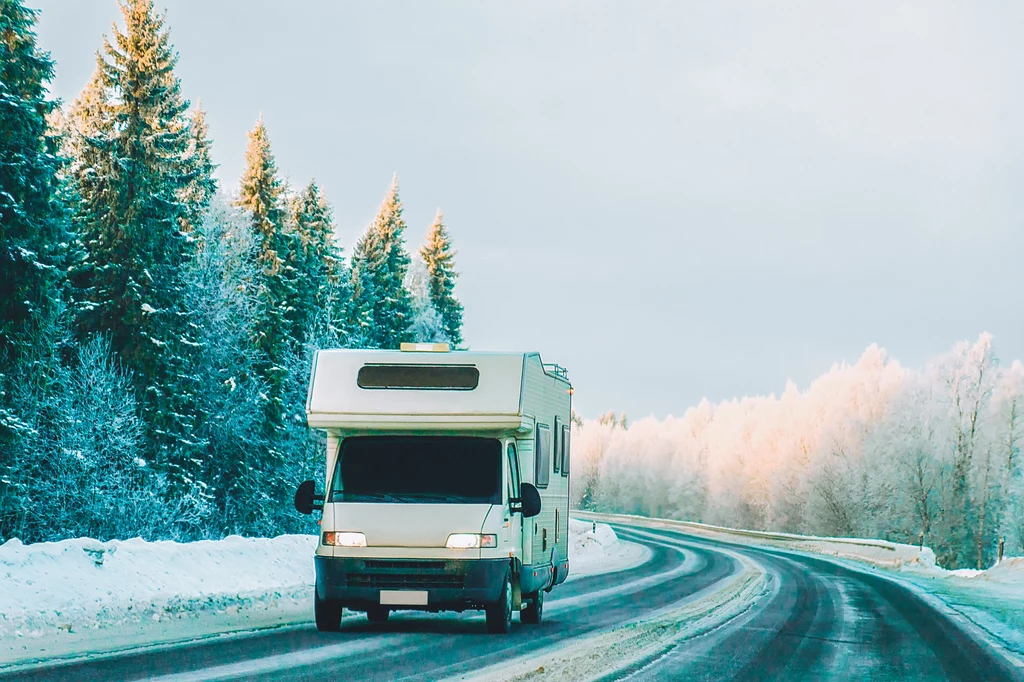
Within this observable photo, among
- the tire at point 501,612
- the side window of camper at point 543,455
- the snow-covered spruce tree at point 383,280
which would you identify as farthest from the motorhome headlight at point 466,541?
the snow-covered spruce tree at point 383,280

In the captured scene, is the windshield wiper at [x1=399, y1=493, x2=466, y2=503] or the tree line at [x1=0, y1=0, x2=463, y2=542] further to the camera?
the tree line at [x1=0, y1=0, x2=463, y2=542]

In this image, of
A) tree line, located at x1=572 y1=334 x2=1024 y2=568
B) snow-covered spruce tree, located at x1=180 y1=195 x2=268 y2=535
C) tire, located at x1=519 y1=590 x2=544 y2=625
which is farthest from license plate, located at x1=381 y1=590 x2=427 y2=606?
tree line, located at x1=572 y1=334 x2=1024 y2=568

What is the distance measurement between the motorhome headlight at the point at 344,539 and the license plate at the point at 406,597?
0.63m

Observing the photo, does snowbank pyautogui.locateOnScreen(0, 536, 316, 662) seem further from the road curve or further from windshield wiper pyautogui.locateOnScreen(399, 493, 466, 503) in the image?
the road curve

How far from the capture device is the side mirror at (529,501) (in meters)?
15.3

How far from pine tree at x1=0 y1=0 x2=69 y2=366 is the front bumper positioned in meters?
15.9

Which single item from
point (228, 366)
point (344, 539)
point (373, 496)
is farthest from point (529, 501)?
point (228, 366)

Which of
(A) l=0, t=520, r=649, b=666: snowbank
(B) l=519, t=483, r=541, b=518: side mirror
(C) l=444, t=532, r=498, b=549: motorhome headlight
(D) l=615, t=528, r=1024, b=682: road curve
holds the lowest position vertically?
(D) l=615, t=528, r=1024, b=682: road curve

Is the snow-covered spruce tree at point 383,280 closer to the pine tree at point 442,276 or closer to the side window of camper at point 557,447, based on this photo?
the pine tree at point 442,276

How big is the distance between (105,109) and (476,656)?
Answer: 29.1 meters

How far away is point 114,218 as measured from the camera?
36.7 metres

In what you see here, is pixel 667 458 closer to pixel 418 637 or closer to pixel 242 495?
pixel 242 495

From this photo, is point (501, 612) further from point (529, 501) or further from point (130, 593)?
point (130, 593)

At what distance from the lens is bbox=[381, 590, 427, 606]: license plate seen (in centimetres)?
1457
